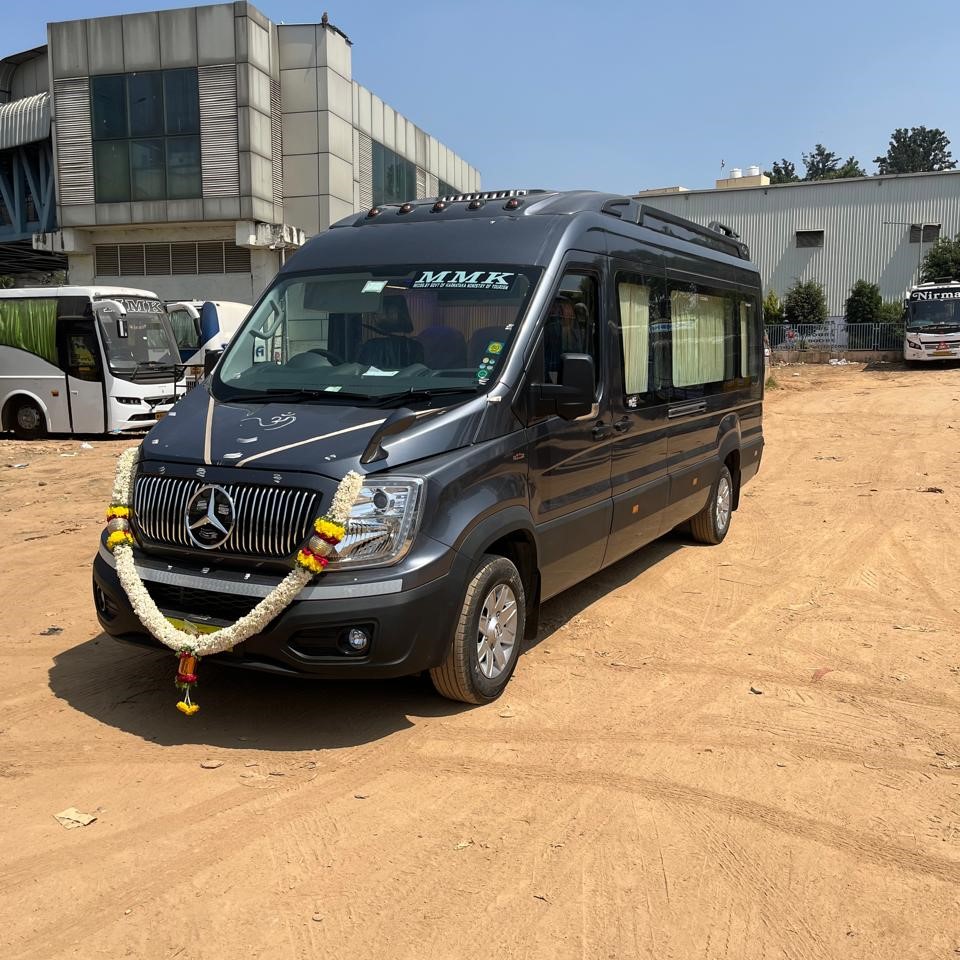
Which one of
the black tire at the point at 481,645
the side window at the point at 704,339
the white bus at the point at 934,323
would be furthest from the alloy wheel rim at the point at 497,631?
the white bus at the point at 934,323

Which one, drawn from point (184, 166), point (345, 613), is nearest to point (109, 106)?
point (184, 166)

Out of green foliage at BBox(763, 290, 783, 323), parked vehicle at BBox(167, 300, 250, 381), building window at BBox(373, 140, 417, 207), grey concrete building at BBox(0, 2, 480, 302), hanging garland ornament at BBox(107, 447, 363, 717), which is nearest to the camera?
hanging garland ornament at BBox(107, 447, 363, 717)

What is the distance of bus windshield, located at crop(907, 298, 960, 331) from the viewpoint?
33469mm

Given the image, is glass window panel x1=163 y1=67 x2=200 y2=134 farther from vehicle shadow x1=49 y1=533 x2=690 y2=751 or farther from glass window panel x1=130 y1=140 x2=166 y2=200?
Answer: vehicle shadow x1=49 y1=533 x2=690 y2=751

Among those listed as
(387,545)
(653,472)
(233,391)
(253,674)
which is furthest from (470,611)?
(653,472)

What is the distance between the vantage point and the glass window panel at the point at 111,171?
31.8 m

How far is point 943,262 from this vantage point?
45.2m

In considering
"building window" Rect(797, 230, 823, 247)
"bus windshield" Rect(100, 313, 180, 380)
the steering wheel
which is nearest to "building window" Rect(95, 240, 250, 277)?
"bus windshield" Rect(100, 313, 180, 380)

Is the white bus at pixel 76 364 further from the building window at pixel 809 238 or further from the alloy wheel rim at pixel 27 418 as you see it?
the building window at pixel 809 238

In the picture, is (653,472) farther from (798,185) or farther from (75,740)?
(798,185)

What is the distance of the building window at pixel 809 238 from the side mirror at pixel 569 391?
160 feet

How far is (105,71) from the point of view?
31406mm

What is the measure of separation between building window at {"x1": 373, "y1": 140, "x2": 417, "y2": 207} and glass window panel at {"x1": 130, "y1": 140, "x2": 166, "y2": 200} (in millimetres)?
7236

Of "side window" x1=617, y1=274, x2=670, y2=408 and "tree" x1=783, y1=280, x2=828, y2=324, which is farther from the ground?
"tree" x1=783, y1=280, x2=828, y2=324
